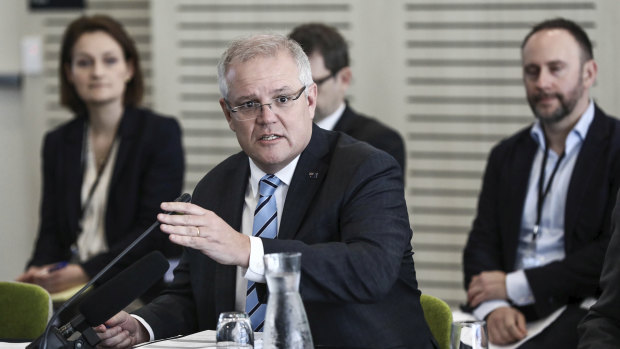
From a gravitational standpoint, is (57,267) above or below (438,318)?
below

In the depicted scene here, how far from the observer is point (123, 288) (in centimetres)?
177

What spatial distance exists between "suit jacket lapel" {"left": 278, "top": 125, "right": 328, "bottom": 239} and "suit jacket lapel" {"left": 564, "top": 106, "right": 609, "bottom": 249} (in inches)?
55.5

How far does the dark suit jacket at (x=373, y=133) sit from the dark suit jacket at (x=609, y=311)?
1867mm

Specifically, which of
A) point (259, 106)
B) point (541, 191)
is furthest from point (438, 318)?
point (541, 191)

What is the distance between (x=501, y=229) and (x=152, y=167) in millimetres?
1706

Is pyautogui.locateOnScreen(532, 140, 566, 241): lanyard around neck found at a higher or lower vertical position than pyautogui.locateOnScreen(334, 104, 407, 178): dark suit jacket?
lower

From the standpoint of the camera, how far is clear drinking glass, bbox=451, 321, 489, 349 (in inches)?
70.0

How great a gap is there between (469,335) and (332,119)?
8.06 feet

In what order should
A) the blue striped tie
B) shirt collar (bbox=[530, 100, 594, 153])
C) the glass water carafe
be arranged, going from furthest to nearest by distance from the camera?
shirt collar (bbox=[530, 100, 594, 153]) < the blue striped tie < the glass water carafe

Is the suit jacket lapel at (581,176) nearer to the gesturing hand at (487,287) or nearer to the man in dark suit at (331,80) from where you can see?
the gesturing hand at (487,287)

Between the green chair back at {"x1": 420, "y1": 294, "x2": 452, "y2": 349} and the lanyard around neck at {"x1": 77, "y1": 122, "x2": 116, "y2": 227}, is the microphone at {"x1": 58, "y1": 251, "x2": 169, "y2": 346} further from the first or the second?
the lanyard around neck at {"x1": 77, "y1": 122, "x2": 116, "y2": 227}

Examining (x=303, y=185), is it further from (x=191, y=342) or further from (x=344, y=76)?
(x=344, y=76)

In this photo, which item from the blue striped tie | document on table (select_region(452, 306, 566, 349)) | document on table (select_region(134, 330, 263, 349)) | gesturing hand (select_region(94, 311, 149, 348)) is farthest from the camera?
document on table (select_region(452, 306, 566, 349))

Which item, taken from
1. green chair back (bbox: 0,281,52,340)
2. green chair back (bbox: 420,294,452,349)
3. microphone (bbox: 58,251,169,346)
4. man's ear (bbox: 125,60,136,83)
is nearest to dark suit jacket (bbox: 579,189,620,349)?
green chair back (bbox: 420,294,452,349)
